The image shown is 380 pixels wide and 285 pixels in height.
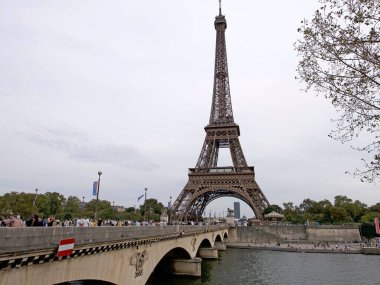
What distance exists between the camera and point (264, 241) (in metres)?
71.8

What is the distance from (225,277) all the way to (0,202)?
56323 mm

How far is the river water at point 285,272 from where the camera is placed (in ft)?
102

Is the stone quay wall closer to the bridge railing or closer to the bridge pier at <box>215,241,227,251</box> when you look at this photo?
the bridge pier at <box>215,241,227,251</box>

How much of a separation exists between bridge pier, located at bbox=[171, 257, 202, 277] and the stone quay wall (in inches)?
1693

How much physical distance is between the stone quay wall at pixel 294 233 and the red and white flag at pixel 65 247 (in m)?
67.1

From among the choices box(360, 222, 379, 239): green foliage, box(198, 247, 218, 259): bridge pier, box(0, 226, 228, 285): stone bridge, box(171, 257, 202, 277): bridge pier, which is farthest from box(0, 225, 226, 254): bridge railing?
box(360, 222, 379, 239): green foliage

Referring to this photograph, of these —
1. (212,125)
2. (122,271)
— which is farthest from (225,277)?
(212,125)

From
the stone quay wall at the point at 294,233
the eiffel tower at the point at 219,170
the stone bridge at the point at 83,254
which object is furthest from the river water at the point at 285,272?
the stone quay wall at the point at 294,233

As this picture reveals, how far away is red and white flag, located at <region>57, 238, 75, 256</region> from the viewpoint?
1022 centimetres

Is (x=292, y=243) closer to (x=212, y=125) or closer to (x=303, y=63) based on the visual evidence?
(x=212, y=125)

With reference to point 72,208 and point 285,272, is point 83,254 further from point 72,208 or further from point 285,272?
point 72,208

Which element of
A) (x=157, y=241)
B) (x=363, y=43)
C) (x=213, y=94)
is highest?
(x=213, y=94)

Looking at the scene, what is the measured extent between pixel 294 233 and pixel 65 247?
7172 centimetres

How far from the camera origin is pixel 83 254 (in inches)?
471
